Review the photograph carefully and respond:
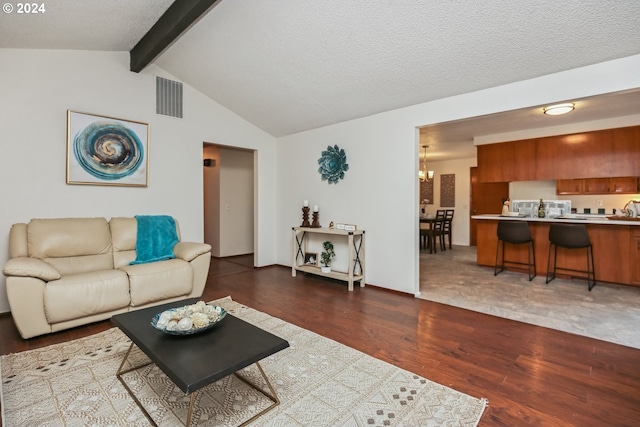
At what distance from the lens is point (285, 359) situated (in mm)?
2215

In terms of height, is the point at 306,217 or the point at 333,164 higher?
the point at 333,164

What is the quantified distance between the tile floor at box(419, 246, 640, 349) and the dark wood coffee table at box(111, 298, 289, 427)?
253cm

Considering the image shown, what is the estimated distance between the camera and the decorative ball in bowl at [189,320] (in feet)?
5.49

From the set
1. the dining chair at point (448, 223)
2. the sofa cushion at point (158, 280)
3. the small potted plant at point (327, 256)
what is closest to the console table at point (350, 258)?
the small potted plant at point (327, 256)

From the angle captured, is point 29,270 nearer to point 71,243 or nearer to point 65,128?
point 71,243

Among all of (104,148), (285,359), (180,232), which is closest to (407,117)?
(285,359)

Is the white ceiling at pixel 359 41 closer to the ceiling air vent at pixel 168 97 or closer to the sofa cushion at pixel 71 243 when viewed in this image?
the ceiling air vent at pixel 168 97

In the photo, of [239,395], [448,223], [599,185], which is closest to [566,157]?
[599,185]

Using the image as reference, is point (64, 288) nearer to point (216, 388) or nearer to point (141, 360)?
point (141, 360)

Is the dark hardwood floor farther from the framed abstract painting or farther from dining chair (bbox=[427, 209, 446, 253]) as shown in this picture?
dining chair (bbox=[427, 209, 446, 253])

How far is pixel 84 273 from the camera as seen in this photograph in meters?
2.91

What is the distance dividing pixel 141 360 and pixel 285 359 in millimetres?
1036

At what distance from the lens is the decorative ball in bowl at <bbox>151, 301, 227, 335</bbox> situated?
65.9 inches

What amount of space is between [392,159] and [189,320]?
10.1 ft
